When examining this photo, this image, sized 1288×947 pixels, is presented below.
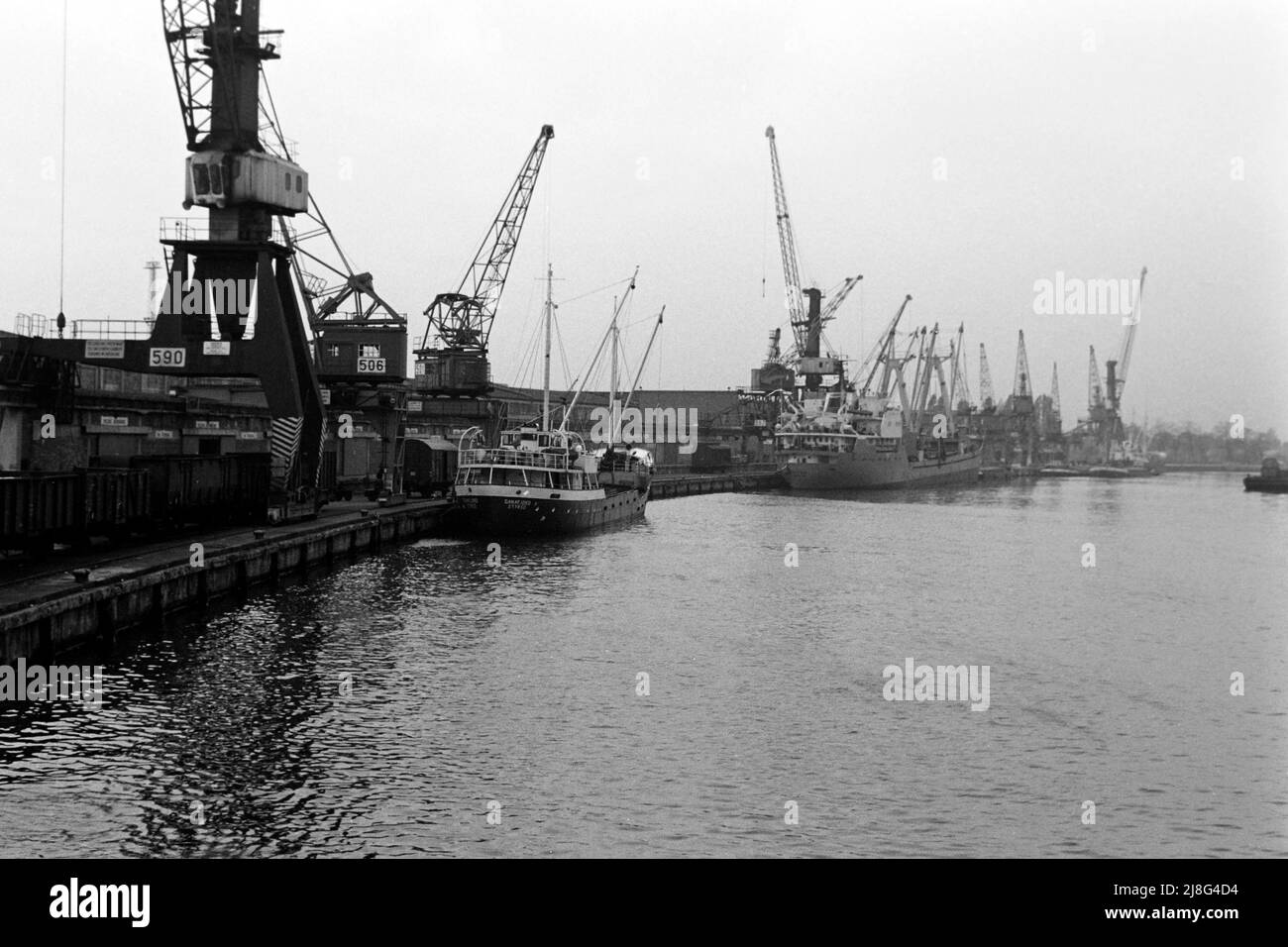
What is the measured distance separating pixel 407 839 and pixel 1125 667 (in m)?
21.8

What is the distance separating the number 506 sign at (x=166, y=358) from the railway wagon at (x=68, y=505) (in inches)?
258

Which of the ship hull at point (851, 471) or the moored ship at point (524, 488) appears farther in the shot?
the ship hull at point (851, 471)

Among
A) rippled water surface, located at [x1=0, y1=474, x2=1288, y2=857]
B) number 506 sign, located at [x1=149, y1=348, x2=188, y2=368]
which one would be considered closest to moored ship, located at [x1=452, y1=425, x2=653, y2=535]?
rippled water surface, located at [x1=0, y1=474, x2=1288, y2=857]

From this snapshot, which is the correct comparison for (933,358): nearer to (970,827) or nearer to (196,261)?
(196,261)

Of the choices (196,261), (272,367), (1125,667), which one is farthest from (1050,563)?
(196,261)

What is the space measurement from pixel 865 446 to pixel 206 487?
100097 mm

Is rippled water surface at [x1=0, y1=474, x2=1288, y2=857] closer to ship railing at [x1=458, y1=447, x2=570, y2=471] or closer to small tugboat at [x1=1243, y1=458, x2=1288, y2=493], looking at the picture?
ship railing at [x1=458, y1=447, x2=570, y2=471]

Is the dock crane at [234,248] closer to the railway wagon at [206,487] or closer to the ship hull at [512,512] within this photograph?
the railway wagon at [206,487]

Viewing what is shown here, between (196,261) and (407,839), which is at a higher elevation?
(196,261)

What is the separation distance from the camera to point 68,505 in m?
33.8

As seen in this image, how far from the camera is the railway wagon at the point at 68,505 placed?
1222 inches

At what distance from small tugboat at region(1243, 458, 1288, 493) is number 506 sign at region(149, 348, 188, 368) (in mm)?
150978

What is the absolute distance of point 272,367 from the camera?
→ 4500cm

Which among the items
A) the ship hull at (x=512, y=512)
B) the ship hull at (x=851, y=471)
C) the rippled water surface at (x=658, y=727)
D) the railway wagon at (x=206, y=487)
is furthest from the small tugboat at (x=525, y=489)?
the ship hull at (x=851, y=471)
